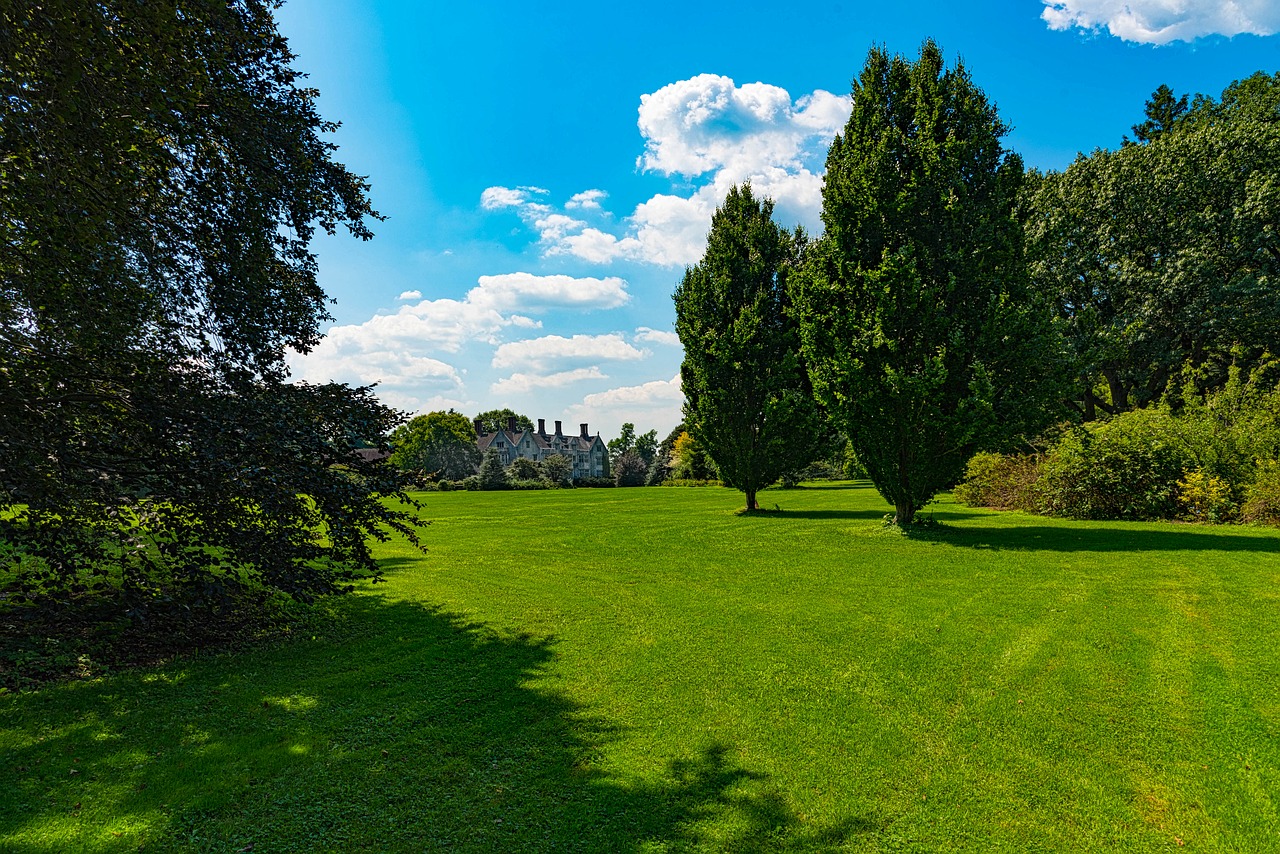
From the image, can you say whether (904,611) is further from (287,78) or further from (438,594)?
(287,78)

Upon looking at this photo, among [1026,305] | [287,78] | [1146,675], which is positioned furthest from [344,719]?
[1026,305]

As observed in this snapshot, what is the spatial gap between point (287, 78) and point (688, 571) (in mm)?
10295

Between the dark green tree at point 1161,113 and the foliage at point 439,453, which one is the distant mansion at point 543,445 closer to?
the foliage at point 439,453

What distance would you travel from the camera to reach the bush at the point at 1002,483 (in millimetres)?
20609

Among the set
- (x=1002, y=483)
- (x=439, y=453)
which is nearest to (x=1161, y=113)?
(x=1002, y=483)

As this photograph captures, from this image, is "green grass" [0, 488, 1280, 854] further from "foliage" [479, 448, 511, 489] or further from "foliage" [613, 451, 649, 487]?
"foliage" [613, 451, 649, 487]

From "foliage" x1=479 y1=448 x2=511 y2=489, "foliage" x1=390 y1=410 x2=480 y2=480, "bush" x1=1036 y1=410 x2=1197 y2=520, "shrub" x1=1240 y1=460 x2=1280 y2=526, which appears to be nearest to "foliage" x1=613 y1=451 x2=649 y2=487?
"foliage" x1=479 y1=448 x2=511 y2=489

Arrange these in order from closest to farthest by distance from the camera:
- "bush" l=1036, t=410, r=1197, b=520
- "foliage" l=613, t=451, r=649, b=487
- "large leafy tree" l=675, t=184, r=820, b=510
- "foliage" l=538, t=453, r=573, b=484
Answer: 1. "bush" l=1036, t=410, r=1197, b=520
2. "large leafy tree" l=675, t=184, r=820, b=510
3. "foliage" l=613, t=451, r=649, b=487
4. "foliage" l=538, t=453, r=573, b=484

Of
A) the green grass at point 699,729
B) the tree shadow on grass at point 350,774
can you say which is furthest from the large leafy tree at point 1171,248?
the tree shadow on grass at point 350,774

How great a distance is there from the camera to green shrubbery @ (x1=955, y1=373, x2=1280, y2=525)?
15.7 meters

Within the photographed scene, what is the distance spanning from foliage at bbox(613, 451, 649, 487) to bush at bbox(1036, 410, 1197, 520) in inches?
1749

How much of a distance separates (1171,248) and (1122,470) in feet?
48.8

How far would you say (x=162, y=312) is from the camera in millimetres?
6758

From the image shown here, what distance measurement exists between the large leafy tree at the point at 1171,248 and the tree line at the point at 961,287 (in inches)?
3.3
